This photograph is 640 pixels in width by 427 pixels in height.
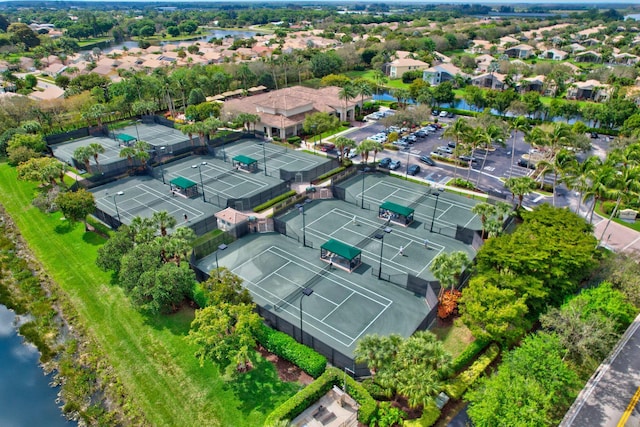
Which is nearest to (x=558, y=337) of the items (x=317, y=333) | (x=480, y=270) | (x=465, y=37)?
(x=480, y=270)

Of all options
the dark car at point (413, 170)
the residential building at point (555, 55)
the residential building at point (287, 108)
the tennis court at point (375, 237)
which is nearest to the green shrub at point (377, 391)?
the tennis court at point (375, 237)

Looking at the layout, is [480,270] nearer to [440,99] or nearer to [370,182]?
[370,182]

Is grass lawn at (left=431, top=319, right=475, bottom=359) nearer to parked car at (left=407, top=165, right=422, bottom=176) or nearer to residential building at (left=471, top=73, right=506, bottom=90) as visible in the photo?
parked car at (left=407, top=165, right=422, bottom=176)

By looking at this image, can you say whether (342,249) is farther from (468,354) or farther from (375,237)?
(468,354)

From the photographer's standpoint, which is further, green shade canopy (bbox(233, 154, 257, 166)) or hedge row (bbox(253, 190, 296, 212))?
green shade canopy (bbox(233, 154, 257, 166))

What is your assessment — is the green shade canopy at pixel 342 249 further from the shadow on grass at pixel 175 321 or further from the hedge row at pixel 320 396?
the shadow on grass at pixel 175 321

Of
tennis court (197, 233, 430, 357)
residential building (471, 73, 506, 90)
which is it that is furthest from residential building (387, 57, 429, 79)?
tennis court (197, 233, 430, 357)
